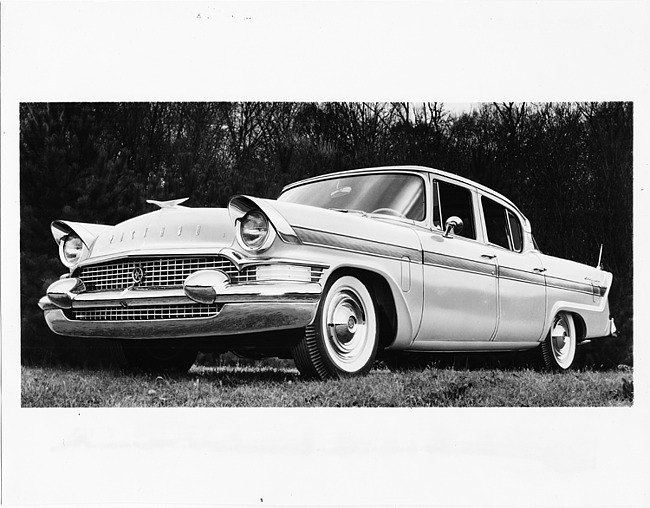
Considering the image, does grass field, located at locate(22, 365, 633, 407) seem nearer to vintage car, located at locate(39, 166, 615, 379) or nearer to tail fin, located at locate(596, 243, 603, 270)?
vintage car, located at locate(39, 166, 615, 379)

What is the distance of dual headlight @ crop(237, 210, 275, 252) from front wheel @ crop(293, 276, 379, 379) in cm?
47

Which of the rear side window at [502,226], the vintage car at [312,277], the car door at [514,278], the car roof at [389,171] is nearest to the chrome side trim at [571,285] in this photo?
the car door at [514,278]

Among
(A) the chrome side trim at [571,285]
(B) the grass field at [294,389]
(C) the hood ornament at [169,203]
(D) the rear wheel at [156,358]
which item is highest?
(C) the hood ornament at [169,203]

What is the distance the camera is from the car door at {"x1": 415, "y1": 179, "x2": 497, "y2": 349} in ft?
17.4

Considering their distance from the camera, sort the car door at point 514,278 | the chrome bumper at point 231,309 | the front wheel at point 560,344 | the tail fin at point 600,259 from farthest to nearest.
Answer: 1. the front wheel at point 560,344
2. the car door at point 514,278
3. the tail fin at point 600,259
4. the chrome bumper at point 231,309

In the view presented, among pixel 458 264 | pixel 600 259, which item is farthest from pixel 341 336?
pixel 600 259

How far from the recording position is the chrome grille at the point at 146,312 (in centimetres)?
454

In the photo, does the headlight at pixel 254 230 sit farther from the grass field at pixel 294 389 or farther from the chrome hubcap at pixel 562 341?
the chrome hubcap at pixel 562 341

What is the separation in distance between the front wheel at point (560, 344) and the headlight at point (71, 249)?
3.79 meters

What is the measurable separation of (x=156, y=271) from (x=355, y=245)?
121cm

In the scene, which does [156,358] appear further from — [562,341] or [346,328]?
[562,341]

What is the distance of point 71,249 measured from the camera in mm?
5371
